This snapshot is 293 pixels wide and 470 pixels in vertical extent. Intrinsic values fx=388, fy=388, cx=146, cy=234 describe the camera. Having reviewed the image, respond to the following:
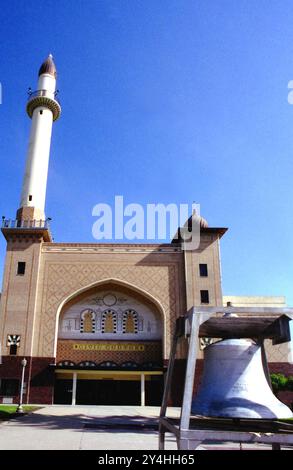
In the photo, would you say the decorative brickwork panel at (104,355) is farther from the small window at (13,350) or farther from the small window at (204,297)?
the small window at (204,297)

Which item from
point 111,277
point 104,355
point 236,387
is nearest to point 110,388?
point 104,355

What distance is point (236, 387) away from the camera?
5078 millimetres

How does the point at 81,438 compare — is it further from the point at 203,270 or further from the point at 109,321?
the point at 203,270

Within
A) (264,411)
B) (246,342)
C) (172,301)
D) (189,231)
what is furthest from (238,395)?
(189,231)

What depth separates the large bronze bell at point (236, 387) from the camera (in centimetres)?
478

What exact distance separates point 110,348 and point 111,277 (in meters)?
5.25

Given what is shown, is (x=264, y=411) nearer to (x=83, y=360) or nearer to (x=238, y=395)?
(x=238, y=395)

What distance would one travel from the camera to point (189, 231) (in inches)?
1204

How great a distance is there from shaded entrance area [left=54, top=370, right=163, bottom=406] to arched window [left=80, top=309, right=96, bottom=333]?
3.24 m

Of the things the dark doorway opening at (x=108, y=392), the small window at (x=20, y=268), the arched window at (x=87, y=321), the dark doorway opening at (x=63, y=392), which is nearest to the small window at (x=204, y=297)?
the dark doorway opening at (x=108, y=392)

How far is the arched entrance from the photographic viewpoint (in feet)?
91.0

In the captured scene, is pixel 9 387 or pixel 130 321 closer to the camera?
pixel 9 387

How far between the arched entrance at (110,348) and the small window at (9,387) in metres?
2.87

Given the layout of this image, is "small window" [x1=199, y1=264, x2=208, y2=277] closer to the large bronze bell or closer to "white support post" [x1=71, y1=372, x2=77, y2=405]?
"white support post" [x1=71, y1=372, x2=77, y2=405]
